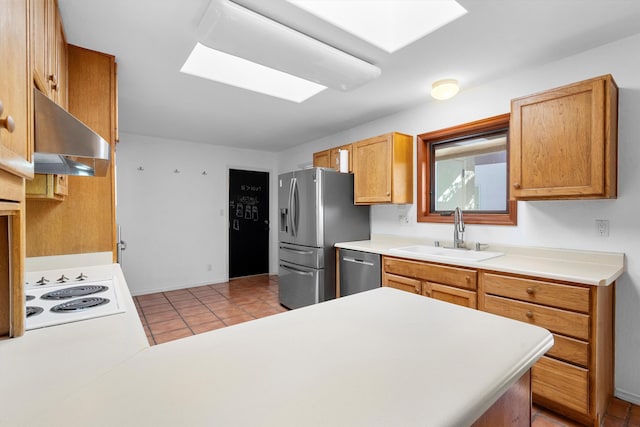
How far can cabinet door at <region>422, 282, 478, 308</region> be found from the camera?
2.19m

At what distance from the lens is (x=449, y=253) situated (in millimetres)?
2768

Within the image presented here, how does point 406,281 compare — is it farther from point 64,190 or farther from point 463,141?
point 64,190

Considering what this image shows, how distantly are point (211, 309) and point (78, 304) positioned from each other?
8.65 feet

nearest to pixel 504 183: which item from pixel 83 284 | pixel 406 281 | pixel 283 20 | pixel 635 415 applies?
pixel 406 281

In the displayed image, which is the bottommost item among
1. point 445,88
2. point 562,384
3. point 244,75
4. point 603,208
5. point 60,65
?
point 562,384

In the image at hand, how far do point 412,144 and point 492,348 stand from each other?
282cm

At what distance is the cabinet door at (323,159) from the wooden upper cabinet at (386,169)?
703 mm

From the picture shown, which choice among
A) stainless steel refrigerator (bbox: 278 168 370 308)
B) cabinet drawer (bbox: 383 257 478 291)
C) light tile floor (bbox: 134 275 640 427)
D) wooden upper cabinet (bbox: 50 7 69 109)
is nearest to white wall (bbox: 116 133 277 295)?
light tile floor (bbox: 134 275 640 427)

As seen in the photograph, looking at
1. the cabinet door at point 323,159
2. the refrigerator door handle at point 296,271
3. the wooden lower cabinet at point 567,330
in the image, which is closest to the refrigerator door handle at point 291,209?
the refrigerator door handle at point 296,271

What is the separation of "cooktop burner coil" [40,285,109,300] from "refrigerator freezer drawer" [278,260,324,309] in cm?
211

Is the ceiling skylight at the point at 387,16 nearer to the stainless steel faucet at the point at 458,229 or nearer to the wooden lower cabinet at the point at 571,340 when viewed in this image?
the stainless steel faucet at the point at 458,229

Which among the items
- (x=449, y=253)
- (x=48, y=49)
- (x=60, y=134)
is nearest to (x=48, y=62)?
(x=48, y=49)

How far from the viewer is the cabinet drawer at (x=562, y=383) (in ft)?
5.56

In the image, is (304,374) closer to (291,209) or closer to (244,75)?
(244,75)
